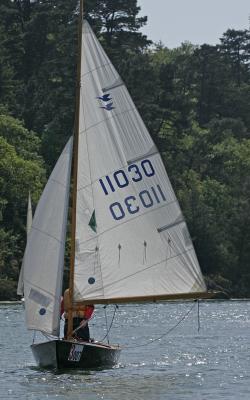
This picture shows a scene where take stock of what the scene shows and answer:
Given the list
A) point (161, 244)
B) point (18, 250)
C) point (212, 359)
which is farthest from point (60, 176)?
point (18, 250)

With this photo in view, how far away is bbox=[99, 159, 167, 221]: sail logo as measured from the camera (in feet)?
123

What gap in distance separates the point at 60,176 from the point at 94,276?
2.91 meters

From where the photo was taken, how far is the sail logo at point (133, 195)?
A: 37.6 meters

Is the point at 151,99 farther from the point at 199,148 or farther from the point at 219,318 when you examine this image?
the point at 219,318

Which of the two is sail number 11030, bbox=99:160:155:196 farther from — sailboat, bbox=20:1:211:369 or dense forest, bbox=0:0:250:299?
dense forest, bbox=0:0:250:299

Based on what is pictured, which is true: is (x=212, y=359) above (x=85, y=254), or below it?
below

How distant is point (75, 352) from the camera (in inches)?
1452

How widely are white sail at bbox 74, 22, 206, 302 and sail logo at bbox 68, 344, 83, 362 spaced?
1431mm

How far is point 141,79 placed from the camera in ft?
412

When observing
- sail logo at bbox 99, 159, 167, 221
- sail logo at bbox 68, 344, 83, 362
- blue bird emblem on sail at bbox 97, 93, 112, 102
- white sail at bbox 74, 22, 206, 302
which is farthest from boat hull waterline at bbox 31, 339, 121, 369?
blue bird emblem on sail at bbox 97, 93, 112, 102

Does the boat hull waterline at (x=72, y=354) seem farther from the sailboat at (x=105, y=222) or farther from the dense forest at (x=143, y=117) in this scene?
the dense forest at (x=143, y=117)

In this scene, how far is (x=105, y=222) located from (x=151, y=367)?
21.3ft

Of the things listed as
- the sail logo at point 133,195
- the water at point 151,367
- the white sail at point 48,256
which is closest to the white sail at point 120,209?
the sail logo at point 133,195

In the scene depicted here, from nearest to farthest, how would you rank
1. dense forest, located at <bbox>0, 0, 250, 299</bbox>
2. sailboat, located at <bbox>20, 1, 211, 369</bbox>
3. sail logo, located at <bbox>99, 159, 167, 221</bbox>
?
1. sailboat, located at <bbox>20, 1, 211, 369</bbox>
2. sail logo, located at <bbox>99, 159, 167, 221</bbox>
3. dense forest, located at <bbox>0, 0, 250, 299</bbox>
